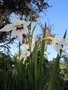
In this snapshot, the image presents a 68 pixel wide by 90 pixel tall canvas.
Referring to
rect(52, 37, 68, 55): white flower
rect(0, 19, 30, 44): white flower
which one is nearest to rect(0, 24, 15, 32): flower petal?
rect(0, 19, 30, 44): white flower

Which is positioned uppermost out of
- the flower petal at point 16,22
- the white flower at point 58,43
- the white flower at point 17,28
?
the flower petal at point 16,22

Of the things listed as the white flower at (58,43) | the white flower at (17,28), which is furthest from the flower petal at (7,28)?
the white flower at (58,43)

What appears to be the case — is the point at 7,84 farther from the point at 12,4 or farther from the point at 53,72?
the point at 12,4

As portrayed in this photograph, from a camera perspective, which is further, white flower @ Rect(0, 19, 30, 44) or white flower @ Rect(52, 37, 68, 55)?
white flower @ Rect(0, 19, 30, 44)

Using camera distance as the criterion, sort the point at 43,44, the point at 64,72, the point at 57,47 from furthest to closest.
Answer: the point at 64,72 → the point at 43,44 → the point at 57,47

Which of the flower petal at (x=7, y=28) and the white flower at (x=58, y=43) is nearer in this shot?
the white flower at (x=58, y=43)

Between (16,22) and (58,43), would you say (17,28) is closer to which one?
(16,22)

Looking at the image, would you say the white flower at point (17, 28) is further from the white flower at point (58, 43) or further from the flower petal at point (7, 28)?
the white flower at point (58, 43)

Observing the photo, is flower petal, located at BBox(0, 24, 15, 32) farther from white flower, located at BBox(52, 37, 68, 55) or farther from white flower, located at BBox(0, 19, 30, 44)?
white flower, located at BBox(52, 37, 68, 55)

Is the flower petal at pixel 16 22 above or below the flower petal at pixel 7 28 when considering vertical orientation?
above

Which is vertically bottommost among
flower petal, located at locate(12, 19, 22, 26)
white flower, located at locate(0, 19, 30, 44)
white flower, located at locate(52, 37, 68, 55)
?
white flower, located at locate(52, 37, 68, 55)

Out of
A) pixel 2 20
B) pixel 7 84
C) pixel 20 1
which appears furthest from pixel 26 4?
pixel 7 84
